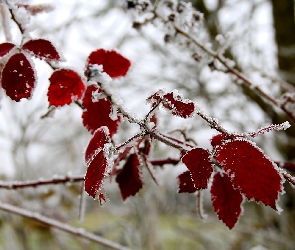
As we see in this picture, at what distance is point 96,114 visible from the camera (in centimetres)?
56

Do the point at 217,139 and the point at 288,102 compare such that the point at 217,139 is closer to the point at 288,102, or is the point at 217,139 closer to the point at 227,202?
the point at 227,202

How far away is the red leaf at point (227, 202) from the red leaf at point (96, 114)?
20 centimetres

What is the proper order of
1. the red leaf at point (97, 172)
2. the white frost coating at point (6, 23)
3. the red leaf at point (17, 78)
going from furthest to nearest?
the white frost coating at point (6, 23)
the red leaf at point (17, 78)
the red leaf at point (97, 172)

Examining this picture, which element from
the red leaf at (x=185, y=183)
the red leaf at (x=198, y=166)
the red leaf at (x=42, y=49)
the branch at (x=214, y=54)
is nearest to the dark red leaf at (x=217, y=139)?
the red leaf at (x=198, y=166)

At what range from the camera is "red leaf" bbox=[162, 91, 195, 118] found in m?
0.42

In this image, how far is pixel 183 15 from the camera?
0.86 m

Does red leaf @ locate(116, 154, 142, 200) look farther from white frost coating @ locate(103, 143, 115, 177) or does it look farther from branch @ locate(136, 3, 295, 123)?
branch @ locate(136, 3, 295, 123)

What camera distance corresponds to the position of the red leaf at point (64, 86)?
1.75ft

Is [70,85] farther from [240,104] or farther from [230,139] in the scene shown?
[240,104]

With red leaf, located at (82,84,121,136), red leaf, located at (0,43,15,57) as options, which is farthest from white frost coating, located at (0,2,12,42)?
red leaf, located at (82,84,121,136)

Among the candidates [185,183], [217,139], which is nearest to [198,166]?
[217,139]

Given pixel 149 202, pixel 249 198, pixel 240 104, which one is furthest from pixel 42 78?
pixel 249 198

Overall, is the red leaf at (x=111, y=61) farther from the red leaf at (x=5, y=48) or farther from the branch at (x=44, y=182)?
the branch at (x=44, y=182)

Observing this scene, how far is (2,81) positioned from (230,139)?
1.18 feet
